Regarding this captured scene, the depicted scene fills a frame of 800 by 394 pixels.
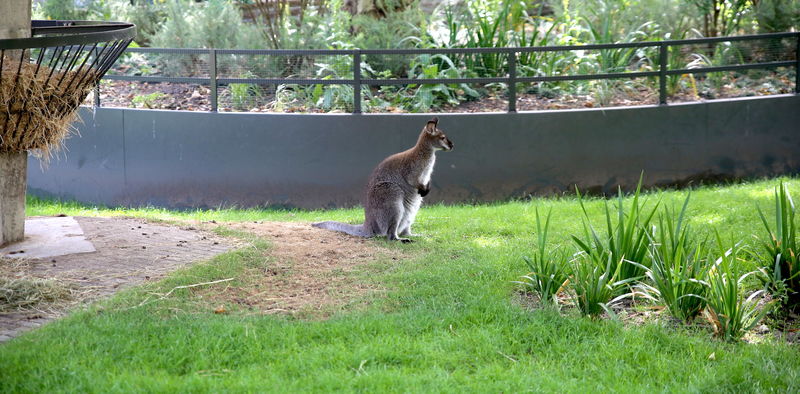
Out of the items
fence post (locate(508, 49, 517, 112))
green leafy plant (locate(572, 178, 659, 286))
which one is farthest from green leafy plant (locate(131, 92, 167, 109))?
green leafy plant (locate(572, 178, 659, 286))

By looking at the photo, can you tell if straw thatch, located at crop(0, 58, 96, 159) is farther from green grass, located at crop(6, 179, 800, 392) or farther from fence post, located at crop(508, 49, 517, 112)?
fence post, located at crop(508, 49, 517, 112)

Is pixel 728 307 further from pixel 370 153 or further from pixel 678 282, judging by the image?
pixel 370 153

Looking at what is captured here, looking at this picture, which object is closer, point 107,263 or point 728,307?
point 728,307

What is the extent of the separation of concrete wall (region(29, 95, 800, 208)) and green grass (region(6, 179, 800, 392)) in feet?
15.5

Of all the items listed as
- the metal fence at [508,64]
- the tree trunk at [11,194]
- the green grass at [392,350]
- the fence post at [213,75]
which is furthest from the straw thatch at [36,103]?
the metal fence at [508,64]

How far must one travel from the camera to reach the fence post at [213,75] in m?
12.0

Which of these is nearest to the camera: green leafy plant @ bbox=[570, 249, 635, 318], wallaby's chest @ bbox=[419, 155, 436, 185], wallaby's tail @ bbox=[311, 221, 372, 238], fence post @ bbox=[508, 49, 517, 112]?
green leafy plant @ bbox=[570, 249, 635, 318]

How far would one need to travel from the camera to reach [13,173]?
8.03 m

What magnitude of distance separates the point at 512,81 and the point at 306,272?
5309mm

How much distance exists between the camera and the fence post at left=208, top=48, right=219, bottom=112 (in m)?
12.0

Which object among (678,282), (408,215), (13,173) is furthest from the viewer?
(408,215)

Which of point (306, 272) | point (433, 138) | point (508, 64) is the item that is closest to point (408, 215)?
point (433, 138)

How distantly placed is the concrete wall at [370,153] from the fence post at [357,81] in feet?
0.63

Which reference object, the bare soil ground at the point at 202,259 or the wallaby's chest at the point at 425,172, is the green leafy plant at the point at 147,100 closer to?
the bare soil ground at the point at 202,259
